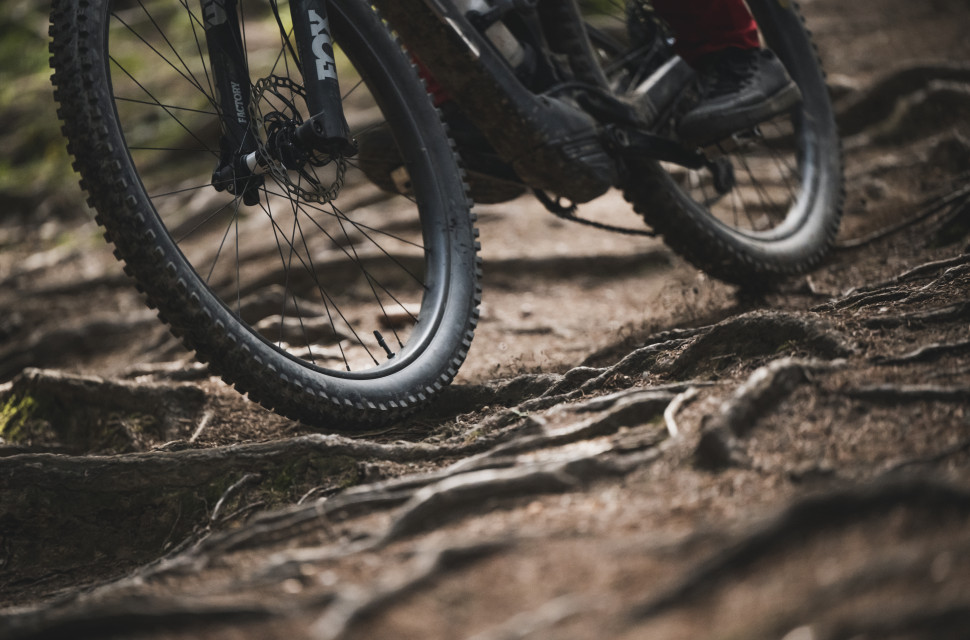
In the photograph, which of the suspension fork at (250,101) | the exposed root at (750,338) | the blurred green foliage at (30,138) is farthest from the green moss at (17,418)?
the blurred green foliage at (30,138)

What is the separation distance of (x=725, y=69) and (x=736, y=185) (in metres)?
0.52

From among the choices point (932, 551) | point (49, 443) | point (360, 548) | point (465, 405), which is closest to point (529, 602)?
point (360, 548)

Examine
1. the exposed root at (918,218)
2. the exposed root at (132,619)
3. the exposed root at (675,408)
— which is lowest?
the exposed root at (918,218)

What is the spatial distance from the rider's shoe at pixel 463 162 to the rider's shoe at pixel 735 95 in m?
0.63

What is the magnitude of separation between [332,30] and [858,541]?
5.92ft

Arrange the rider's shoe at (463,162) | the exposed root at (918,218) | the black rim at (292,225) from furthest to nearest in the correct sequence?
the exposed root at (918,218) → the rider's shoe at (463,162) → the black rim at (292,225)

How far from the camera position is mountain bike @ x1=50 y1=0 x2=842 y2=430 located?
1752 millimetres

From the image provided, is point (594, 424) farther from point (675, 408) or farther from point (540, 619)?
point (540, 619)

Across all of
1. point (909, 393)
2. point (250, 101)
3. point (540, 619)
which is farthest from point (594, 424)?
point (250, 101)

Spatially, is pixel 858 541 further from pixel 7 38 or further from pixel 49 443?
pixel 7 38

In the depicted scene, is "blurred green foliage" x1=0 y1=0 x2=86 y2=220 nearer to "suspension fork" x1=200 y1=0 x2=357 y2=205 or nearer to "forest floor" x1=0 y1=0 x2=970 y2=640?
"forest floor" x1=0 y1=0 x2=970 y2=640

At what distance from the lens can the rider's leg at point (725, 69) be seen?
2.74 metres

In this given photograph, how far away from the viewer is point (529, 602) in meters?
1.10

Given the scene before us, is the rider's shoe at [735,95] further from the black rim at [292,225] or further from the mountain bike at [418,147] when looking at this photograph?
the black rim at [292,225]
